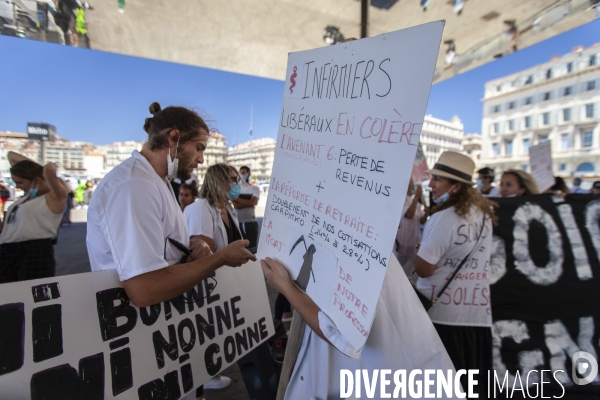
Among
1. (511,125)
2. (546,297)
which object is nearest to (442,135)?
(511,125)

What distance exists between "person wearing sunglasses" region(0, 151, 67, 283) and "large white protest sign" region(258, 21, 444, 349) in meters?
2.88

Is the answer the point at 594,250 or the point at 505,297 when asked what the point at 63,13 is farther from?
the point at 594,250

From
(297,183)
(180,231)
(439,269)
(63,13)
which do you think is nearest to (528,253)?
(439,269)

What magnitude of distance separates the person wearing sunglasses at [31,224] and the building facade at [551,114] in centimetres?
2277

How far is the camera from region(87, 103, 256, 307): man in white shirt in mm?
1218

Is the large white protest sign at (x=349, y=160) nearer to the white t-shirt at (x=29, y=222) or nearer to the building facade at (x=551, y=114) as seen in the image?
the white t-shirt at (x=29, y=222)

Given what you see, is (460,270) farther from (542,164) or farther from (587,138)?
(587,138)

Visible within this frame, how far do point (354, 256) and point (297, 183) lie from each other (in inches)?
15.6

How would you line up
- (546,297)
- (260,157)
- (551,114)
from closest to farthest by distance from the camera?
(546,297)
(551,114)
(260,157)

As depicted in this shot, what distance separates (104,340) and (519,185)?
385 centimetres

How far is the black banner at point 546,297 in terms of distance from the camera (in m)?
2.36

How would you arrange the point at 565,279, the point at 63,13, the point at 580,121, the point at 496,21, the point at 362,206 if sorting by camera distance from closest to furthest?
the point at 362,206
the point at 565,279
the point at 63,13
the point at 496,21
the point at 580,121

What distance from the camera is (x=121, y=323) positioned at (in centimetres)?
132

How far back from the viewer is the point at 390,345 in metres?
0.91
